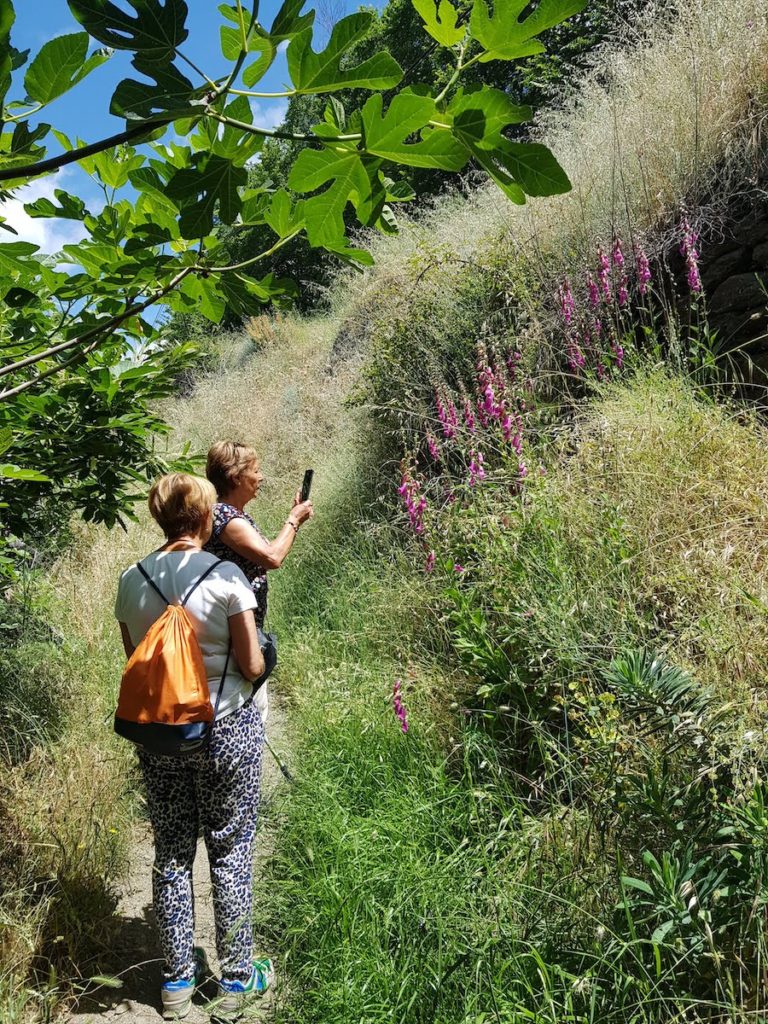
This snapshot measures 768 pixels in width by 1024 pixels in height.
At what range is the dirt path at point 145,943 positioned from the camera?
8.62 feet

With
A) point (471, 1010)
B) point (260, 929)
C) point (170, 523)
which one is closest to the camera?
point (471, 1010)

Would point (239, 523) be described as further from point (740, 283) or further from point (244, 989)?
point (740, 283)

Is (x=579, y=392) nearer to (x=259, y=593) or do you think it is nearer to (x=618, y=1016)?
(x=259, y=593)

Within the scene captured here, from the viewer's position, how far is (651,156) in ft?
17.2

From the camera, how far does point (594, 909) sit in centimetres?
204

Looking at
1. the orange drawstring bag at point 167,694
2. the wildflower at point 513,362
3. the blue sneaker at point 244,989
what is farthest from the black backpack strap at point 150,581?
the wildflower at point 513,362

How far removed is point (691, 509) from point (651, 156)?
3.30m

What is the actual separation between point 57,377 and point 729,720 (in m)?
2.68

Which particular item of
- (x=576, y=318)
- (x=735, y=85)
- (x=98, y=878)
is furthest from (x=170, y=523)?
(x=735, y=85)

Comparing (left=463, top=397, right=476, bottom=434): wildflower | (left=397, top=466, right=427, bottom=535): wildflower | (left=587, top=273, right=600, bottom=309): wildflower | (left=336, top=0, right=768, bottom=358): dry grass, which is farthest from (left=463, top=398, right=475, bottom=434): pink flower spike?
(left=336, top=0, right=768, bottom=358): dry grass

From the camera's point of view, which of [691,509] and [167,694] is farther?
[691,509]

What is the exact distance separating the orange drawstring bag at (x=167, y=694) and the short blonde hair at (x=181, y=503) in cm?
38

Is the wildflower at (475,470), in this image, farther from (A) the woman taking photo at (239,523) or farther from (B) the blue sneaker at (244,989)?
(B) the blue sneaker at (244,989)

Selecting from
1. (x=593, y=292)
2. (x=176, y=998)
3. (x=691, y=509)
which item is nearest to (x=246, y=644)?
(x=176, y=998)
